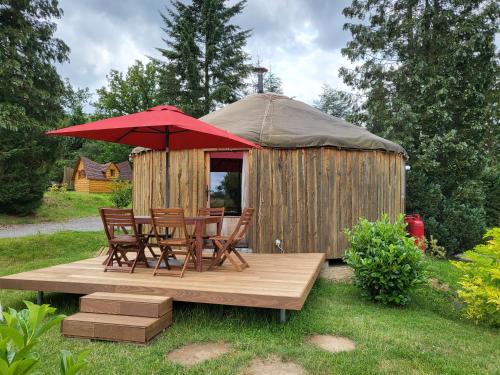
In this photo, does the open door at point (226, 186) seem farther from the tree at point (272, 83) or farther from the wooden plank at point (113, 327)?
the tree at point (272, 83)

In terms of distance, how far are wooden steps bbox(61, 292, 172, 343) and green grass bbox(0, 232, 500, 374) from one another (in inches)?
3.2

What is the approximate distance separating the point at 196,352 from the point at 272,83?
27422mm

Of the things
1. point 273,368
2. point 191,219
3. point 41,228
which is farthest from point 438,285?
point 41,228

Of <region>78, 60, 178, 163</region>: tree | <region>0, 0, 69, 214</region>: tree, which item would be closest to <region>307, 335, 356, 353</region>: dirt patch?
<region>0, 0, 69, 214</region>: tree

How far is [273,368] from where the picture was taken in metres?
2.92

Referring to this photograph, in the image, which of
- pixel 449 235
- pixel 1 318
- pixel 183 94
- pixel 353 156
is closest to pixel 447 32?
pixel 449 235

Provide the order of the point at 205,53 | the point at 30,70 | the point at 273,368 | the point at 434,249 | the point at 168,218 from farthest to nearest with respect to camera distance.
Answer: the point at 205,53 → the point at 434,249 → the point at 30,70 → the point at 168,218 → the point at 273,368

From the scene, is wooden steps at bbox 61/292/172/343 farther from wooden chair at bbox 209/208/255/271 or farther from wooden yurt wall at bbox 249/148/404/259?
wooden yurt wall at bbox 249/148/404/259

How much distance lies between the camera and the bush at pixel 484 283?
4152 millimetres

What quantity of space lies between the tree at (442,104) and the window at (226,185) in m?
6.08

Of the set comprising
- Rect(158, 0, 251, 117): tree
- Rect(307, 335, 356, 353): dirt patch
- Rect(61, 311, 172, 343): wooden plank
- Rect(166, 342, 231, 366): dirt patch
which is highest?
Rect(158, 0, 251, 117): tree

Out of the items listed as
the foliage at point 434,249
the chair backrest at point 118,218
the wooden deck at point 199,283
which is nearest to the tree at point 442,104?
the foliage at point 434,249

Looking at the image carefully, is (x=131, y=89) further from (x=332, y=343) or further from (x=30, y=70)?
(x=332, y=343)

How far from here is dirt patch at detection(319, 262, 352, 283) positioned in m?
6.14
